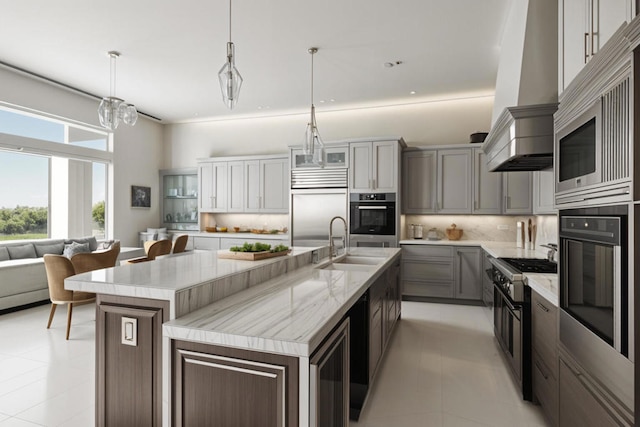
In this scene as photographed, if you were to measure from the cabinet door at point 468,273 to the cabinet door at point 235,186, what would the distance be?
388cm

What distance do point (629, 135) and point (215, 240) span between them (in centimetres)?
624

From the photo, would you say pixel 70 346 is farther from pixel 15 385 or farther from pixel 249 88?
pixel 249 88

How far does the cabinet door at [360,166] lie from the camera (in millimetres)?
5598

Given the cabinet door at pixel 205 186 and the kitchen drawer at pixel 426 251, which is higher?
the cabinet door at pixel 205 186

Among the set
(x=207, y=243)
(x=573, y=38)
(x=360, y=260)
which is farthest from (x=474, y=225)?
(x=207, y=243)

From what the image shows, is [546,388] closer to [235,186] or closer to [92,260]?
[92,260]

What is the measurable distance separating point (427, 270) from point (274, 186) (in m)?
2.98

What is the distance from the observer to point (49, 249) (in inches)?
213

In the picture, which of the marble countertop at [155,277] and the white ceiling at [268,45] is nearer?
the marble countertop at [155,277]

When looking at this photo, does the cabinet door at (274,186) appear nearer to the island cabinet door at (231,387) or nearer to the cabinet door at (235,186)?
the cabinet door at (235,186)

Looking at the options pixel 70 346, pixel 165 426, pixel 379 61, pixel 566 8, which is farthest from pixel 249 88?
pixel 165 426

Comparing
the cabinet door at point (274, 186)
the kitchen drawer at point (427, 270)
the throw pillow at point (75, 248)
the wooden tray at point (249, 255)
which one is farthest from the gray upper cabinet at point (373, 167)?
the throw pillow at point (75, 248)

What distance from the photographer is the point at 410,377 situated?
2891 millimetres

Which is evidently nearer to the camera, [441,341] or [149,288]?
[149,288]
